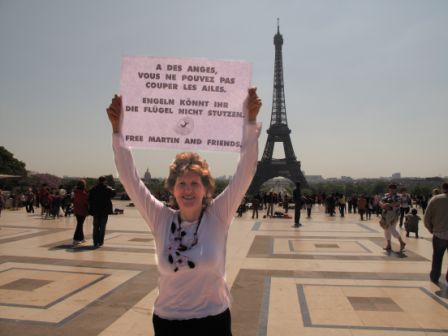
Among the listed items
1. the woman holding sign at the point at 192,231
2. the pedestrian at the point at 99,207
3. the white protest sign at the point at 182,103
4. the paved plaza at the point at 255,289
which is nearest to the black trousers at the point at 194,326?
the woman holding sign at the point at 192,231

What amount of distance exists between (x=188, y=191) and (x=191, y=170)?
0.11 m

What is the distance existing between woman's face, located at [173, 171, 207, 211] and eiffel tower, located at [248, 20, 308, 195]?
6696 cm

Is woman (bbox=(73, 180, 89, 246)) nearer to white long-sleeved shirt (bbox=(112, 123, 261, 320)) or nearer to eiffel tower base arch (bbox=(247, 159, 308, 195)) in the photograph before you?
white long-sleeved shirt (bbox=(112, 123, 261, 320))

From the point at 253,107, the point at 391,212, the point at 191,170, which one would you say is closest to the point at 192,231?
the point at 191,170

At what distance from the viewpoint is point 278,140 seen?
7238 centimetres

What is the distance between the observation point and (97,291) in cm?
578

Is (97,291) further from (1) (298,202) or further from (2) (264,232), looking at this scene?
(1) (298,202)

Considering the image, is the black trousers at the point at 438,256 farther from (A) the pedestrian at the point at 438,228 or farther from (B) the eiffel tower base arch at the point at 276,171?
(B) the eiffel tower base arch at the point at 276,171

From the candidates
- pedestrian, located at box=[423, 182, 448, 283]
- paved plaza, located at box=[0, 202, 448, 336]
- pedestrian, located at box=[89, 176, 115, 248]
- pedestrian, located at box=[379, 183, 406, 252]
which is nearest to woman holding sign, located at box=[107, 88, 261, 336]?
paved plaza, located at box=[0, 202, 448, 336]

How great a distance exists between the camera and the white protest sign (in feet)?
8.25

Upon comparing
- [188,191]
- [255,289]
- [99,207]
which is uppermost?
[188,191]

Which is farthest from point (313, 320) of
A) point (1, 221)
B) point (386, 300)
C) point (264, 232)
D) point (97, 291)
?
point (1, 221)

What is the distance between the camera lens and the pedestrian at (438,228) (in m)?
6.50

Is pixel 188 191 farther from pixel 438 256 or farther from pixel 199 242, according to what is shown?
pixel 438 256
